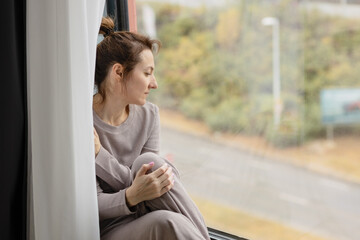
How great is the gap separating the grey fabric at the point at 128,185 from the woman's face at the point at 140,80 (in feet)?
0.24

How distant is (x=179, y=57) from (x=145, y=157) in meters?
2.90

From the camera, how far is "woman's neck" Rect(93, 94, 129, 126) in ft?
3.80

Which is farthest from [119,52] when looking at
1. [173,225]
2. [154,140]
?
[173,225]

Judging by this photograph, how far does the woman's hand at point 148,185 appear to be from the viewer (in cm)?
100

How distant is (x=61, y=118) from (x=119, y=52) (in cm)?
25

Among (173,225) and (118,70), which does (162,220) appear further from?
(118,70)

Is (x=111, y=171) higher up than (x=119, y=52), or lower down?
lower down

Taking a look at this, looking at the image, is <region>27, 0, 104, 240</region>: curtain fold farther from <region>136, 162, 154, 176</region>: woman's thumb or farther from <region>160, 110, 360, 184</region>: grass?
<region>160, 110, 360, 184</region>: grass

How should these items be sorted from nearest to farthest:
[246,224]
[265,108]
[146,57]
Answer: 1. [146,57]
2. [265,108]
3. [246,224]

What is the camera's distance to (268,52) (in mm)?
3676

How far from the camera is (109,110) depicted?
3.81ft
